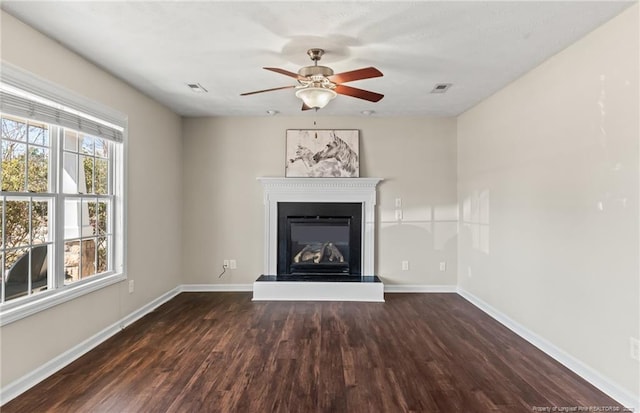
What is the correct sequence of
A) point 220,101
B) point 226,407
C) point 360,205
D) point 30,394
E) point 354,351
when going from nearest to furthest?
point 226,407 → point 30,394 → point 354,351 → point 220,101 → point 360,205

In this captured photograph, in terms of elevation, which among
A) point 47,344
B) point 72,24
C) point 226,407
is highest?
point 72,24

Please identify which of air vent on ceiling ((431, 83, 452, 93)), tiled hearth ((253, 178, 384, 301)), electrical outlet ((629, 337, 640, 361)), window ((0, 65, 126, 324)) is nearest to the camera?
electrical outlet ((629, 337, 640, 361))

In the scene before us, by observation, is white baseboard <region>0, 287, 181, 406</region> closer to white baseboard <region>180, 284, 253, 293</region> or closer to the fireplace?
white baseboard <region>180, 284, 253, 293</region>

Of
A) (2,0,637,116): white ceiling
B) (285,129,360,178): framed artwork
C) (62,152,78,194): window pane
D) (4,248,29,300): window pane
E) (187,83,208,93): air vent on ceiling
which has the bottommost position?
(4,248,29,300): window pane

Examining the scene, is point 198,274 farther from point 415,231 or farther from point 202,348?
point 415,231

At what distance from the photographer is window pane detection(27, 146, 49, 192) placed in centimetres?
253

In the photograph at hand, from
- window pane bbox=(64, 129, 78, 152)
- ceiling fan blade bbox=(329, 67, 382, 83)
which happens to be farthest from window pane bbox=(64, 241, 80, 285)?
ceiling fan blade bbox=(329, 67, 382, 83)

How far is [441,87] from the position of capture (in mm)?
3652

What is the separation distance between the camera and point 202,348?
299 centimetres

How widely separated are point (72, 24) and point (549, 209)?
406 centimetres

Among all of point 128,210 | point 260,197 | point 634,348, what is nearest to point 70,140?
point 128,210

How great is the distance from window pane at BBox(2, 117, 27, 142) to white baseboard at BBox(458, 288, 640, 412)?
450 centimetres

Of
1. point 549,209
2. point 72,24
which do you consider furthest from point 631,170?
point 72,24

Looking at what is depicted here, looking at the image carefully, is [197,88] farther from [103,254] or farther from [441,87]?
[441,87]
